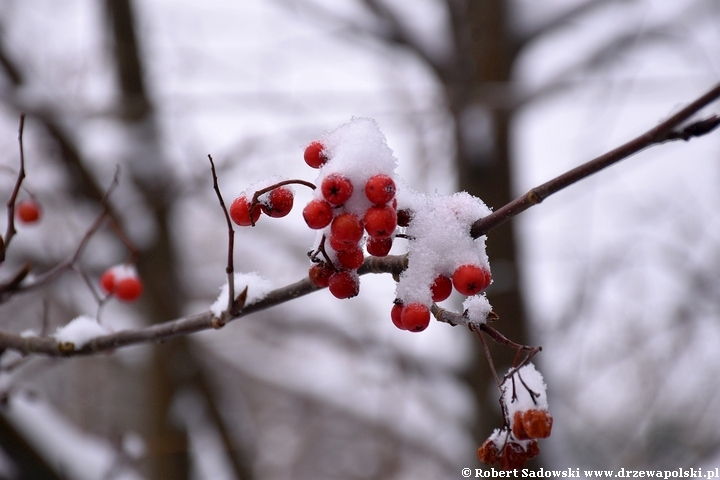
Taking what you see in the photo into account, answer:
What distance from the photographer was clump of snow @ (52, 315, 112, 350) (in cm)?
152

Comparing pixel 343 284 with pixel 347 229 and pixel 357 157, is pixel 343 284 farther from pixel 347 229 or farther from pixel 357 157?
pixel 357 157

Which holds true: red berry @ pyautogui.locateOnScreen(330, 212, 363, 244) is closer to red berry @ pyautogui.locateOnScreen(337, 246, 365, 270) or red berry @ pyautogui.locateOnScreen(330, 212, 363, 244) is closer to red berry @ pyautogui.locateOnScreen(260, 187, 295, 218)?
red berry @ pyautogui.locateOnScreen(337, 246, 365, 270)

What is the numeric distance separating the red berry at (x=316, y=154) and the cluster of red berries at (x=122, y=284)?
4.26 ft

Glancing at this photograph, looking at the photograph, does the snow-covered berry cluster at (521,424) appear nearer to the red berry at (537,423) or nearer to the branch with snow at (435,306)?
the red berry at (537,423)

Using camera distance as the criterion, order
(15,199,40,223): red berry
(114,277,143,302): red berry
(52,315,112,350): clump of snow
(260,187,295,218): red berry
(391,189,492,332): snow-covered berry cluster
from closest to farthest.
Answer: (391,189,492,332): snow-covered berry cluster → (260,187,295,218): red berry → (52,315,112,350): clump of snow → (114,277,143,302): red berry → (15,199,40,223): red berry

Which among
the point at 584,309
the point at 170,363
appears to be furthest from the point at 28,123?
the point at 584,309

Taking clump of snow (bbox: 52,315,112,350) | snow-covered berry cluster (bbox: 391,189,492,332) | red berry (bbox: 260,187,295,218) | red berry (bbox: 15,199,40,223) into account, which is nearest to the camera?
snow-covered berry cluster (bbox: 391,189,492,332)

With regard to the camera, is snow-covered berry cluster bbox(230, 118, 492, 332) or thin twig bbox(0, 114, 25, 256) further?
thin twig bbox(0, 114, 25, 256)

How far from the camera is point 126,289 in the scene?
7.22 feet

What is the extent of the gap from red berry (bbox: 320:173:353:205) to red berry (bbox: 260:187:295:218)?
195mm

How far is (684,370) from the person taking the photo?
21.7 feet

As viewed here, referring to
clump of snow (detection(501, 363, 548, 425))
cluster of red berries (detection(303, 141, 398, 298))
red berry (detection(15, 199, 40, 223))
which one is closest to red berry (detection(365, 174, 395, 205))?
cluster of red berries (detection(303, 141, 398, 298))

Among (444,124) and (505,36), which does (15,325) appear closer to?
(444,124)

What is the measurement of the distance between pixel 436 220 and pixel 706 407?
6759mm
